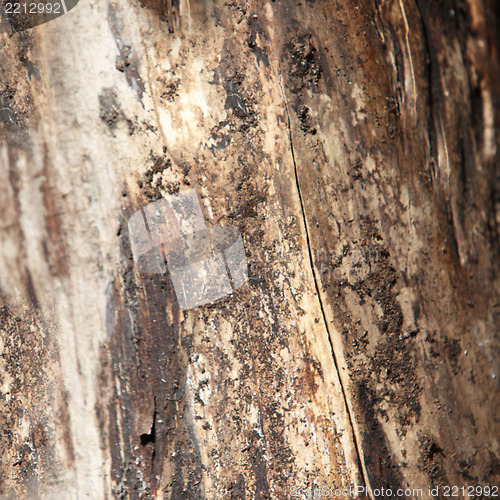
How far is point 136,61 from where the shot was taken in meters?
0.97

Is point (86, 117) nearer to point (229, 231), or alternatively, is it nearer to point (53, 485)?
point (229, 231)

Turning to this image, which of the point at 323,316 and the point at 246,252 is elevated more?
the point at 246,252

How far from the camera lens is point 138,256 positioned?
3.23 feet

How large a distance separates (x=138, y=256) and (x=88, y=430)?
1.47ft

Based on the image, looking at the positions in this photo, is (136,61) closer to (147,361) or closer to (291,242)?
(291,242)

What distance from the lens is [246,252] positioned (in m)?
1.03

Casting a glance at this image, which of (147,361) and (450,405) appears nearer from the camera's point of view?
(147,361)

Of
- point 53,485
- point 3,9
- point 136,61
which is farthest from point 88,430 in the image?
point 3,9

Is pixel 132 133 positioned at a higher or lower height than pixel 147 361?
higher

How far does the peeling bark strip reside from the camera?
0.97 m

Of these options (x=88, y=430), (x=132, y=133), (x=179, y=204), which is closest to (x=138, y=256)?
(x=179, y=204)

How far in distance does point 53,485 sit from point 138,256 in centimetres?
64

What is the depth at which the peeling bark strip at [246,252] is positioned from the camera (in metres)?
0.97

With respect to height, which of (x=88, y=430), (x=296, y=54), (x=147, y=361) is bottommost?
(x=88, y=430)
